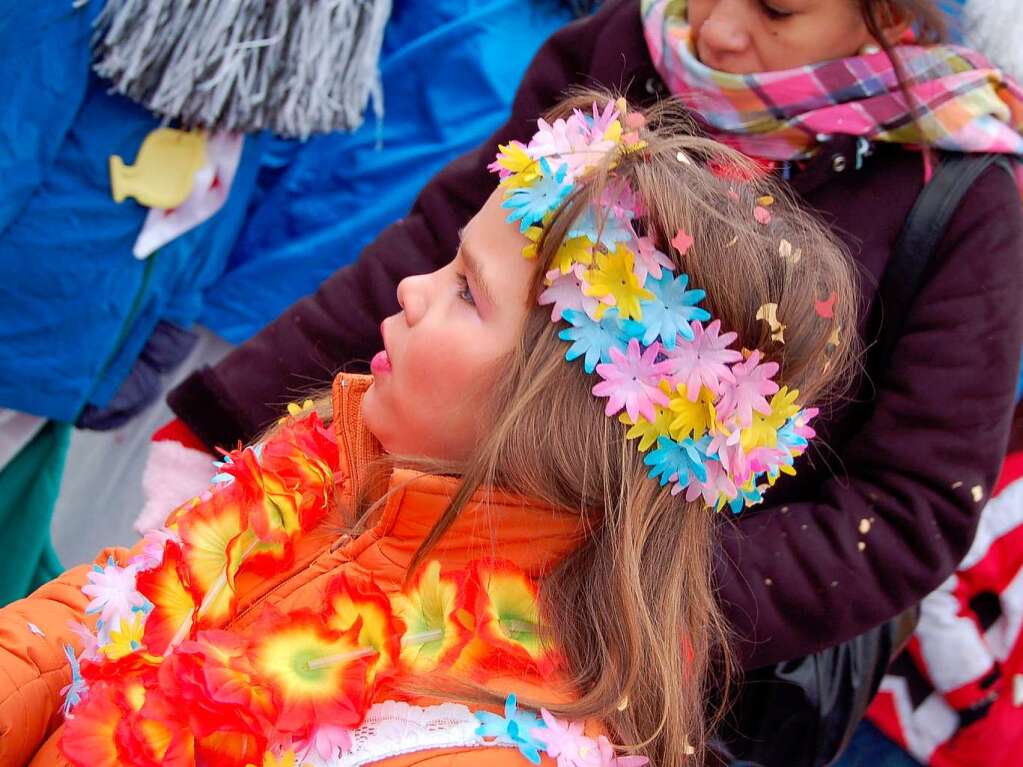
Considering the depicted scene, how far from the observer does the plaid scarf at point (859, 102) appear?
4.87ft

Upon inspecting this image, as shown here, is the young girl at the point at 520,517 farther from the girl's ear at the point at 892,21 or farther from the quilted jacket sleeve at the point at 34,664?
the girl's ear at the point at 892,21

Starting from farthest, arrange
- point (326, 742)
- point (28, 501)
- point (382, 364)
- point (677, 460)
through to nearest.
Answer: point (28, 501) < point (382, 364) < point (677, 460) < point (326, 742)

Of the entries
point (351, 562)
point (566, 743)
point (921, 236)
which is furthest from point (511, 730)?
point (921, 236)

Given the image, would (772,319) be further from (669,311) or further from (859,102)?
(859,102)

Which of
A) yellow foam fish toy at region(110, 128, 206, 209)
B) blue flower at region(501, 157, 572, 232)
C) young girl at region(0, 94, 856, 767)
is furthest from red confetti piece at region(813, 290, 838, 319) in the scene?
yellow foam fish toy at region(110, 128, 206, 209)

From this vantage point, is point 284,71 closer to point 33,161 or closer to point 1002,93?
point 33,161

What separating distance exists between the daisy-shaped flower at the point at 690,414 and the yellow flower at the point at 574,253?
0.17 metres

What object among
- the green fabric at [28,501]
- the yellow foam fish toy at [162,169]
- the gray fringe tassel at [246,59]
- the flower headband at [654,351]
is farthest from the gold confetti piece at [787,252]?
the green fabric at [28,501]

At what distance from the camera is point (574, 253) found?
1.17 m

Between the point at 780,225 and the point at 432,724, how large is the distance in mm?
710

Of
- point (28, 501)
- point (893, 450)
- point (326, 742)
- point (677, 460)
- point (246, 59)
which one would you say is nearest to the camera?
point (326, 742)

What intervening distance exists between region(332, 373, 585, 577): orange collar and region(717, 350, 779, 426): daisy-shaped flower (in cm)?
23

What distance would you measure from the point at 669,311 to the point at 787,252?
0.61 feet

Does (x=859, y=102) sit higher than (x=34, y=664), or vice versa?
(x=859, y=102)
